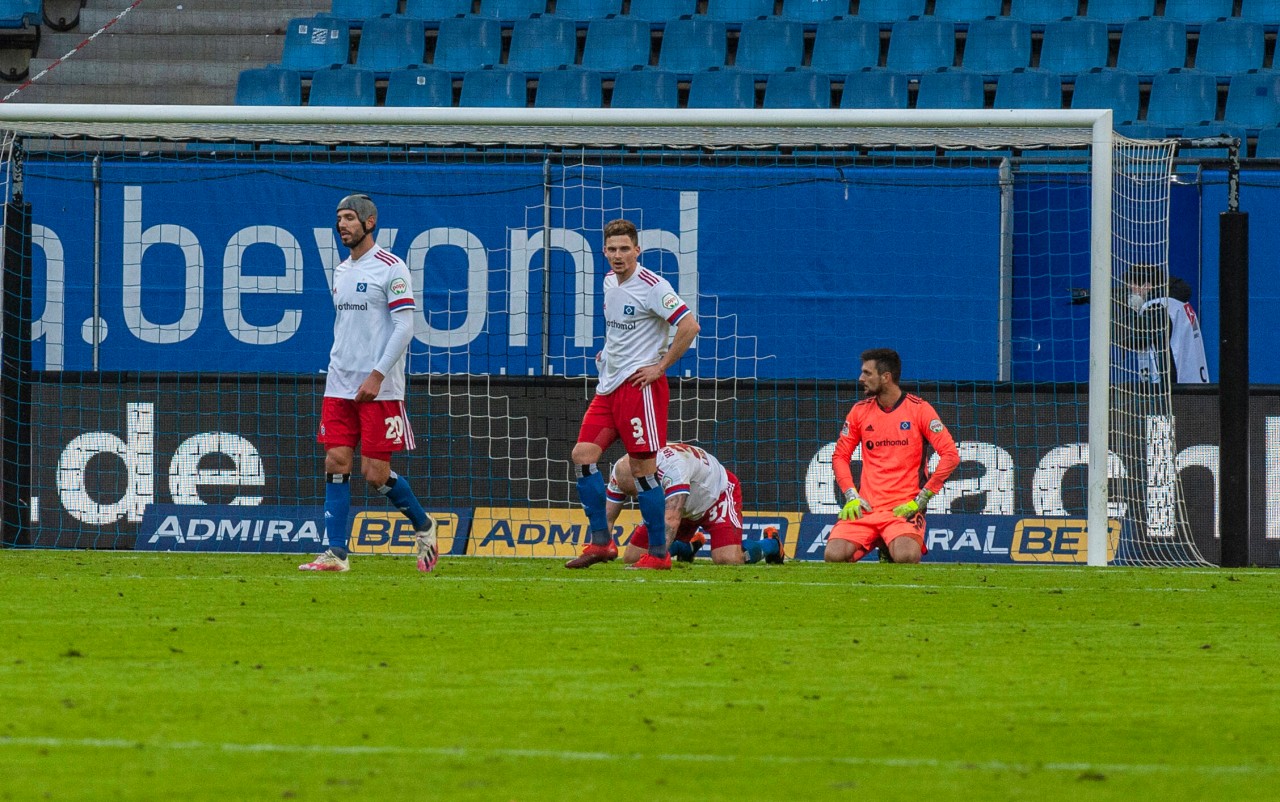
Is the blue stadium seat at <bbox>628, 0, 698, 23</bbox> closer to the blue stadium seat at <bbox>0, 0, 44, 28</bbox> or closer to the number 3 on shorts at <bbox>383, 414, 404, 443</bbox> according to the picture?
the blue stadium seat at <bbox>0, 0, 44, 28</bbox>

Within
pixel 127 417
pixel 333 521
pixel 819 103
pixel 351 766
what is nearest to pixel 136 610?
pixel 333 521

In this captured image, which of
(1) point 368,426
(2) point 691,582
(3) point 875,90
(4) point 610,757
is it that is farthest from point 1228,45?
(4) point 610,757

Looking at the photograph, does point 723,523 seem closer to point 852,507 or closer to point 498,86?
point 852,507

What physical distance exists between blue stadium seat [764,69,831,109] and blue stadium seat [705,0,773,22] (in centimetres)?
177

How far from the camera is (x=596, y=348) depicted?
13383mm

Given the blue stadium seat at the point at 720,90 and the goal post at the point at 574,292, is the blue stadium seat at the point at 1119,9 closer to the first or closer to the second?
the blue stadium seat at the point at 720,90

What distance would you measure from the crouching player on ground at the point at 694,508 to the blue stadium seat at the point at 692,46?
8.44 meters

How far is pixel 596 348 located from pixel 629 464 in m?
3.50

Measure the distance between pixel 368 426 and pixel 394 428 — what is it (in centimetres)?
14

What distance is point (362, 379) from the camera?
927 cm

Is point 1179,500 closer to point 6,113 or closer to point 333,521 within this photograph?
point 333,521

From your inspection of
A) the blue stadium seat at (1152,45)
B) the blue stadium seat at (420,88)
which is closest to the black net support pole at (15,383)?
the blue stadium seat at (420,88)

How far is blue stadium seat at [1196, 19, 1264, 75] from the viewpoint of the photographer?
730 inches

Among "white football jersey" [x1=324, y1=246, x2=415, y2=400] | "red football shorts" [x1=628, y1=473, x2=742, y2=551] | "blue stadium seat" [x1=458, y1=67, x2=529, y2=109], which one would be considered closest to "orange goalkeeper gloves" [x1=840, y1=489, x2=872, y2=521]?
"red football shorts" [x1=628, y1=473, x2=742, y2=551]
